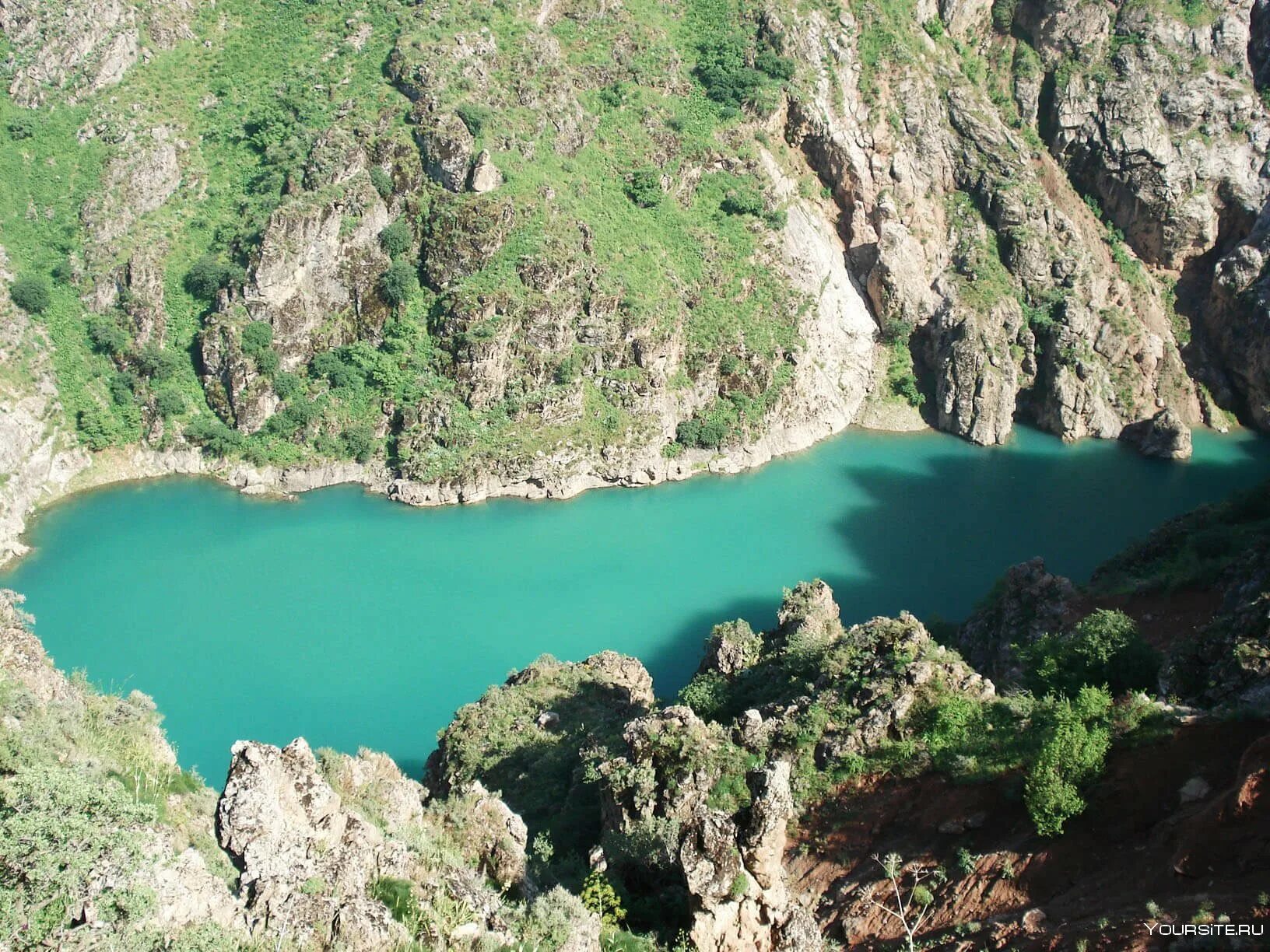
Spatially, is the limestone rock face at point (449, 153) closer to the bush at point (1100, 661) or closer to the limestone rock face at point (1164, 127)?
the bush at point (1100, 661)

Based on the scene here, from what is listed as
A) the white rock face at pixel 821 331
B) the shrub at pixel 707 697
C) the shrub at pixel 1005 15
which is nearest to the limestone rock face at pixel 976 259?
the white rock face at pixel 821 331

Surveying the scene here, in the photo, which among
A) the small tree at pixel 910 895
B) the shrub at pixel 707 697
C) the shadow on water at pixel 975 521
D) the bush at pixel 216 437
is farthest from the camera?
the bush at pixel 216 437

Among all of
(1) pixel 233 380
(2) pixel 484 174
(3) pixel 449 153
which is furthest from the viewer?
(3) pixel 449 153

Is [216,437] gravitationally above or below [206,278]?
below

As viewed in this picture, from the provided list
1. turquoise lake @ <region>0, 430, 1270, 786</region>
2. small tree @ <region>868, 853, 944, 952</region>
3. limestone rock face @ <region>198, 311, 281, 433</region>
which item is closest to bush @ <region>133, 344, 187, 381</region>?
limestone rock face @ <region>198, 311, 281, 433</region>

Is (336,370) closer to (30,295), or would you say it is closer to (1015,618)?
(30,295)

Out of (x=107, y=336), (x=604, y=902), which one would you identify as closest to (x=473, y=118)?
(x=107, y=336)

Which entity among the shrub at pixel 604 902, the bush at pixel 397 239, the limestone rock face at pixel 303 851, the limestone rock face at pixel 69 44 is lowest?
the shrub at pixel 604 902
